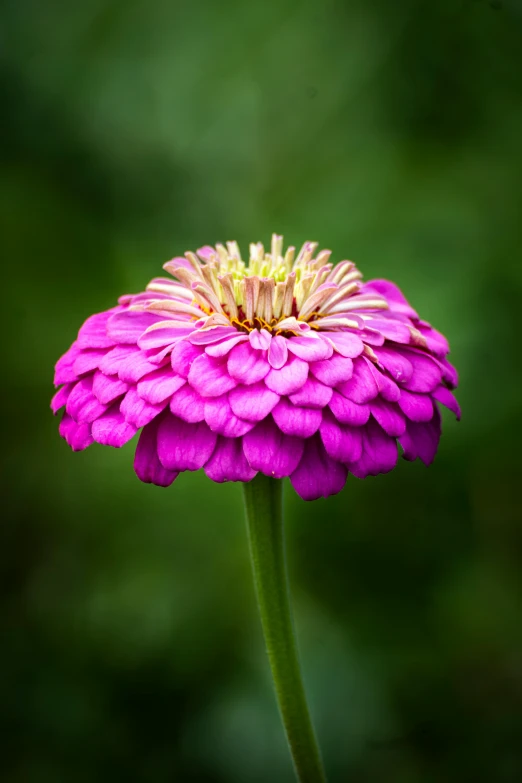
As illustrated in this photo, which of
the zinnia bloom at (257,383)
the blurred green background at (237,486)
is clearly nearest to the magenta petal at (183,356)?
the zinnia bloom at (257,383)

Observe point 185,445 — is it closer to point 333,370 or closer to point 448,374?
point 333,370

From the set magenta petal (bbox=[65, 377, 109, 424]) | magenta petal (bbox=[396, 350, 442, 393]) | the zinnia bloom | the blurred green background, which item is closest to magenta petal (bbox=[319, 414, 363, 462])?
the zinnia bloom

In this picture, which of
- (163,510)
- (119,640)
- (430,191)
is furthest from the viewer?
(430,191)

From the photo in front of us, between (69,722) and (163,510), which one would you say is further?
(163,510)

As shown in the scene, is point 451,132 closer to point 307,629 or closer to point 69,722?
point 307,629

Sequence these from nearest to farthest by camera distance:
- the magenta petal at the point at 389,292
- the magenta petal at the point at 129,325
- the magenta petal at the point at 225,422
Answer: the magenta petal at the point at 225,422 < the magenta petal at the point at 129,325 < the magenta petal at the point at 389,292

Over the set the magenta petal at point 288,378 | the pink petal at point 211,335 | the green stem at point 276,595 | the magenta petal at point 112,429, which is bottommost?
the green stem at point 276,595

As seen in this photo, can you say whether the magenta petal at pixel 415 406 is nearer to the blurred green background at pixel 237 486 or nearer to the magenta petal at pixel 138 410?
the magenta petal at pixel 138 410

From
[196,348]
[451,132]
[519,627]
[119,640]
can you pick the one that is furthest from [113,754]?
[451,132]
